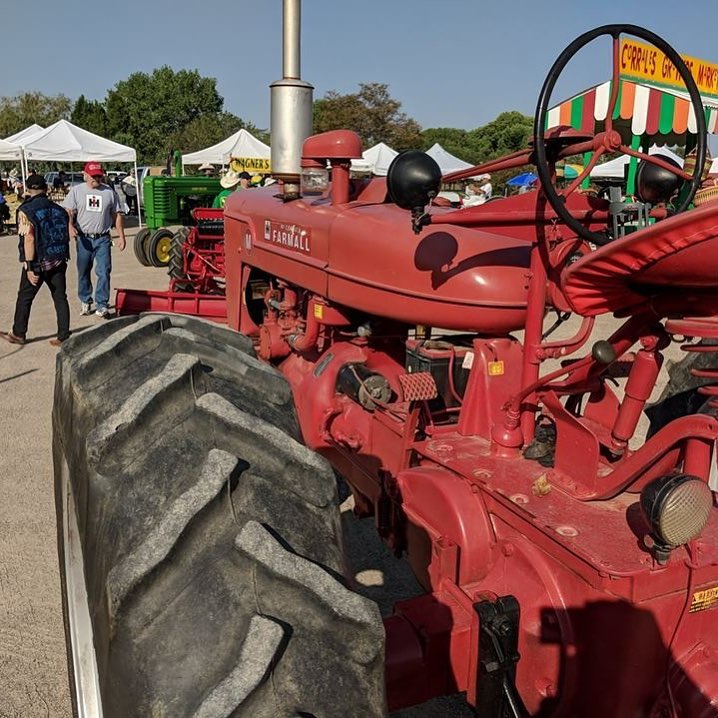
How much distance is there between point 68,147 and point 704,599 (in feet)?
71.5

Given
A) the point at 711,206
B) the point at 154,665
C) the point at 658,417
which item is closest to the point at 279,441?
the point at 154,665

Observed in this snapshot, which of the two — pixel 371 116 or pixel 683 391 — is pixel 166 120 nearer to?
pixel 371 116

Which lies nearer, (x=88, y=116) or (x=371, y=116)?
(x=371, y=116)

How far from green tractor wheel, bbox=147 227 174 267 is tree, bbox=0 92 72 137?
151ft

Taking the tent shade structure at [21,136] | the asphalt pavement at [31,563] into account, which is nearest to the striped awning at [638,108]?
the asphalt pavement at [31,563]

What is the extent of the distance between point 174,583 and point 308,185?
7.54 feet

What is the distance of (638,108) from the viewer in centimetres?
1120

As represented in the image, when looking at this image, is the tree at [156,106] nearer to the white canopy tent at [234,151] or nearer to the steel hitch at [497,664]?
the white canopy tent at [234,151]

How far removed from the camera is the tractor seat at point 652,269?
3.84 feet

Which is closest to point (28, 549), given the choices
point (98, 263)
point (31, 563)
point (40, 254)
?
point (31, 563)

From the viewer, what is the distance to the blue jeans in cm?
822

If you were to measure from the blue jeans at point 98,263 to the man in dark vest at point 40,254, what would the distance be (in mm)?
1324

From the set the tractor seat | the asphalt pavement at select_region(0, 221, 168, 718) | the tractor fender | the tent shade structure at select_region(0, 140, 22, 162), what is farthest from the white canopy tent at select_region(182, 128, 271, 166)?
the tractor seat

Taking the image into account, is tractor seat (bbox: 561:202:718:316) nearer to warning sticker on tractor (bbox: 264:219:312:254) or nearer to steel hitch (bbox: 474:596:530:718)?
steel hitch (bbox: 474:596:530:718)
